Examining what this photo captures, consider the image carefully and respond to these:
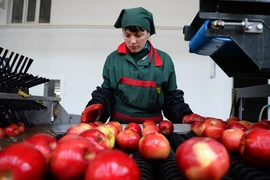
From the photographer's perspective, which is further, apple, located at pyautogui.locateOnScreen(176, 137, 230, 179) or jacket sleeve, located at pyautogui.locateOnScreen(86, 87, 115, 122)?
jacket sleeve, located at pyautogui.locateOnScreen(86, 87, 115, 122)

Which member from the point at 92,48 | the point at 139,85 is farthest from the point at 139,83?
the point at 92,48

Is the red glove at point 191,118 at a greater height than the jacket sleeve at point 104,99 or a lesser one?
lesser

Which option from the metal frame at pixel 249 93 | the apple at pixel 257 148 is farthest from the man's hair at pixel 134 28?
the apple at pixel 257 148

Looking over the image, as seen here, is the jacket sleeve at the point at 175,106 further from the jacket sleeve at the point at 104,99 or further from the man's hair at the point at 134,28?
the man's hair at the point at 134,28

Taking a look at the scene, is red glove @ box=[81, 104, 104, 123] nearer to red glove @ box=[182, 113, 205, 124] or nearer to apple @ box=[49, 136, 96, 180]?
red glove @ box=[182, 113, 205, 124]

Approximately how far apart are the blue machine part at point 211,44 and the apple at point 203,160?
16.9 inches

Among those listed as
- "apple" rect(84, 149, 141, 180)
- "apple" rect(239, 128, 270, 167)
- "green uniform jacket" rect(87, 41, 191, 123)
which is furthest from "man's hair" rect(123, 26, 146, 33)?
"apple" rect(84, 149, 141, 180)

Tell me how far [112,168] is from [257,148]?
0.42 m

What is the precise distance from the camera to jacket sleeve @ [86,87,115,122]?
1.70 meters

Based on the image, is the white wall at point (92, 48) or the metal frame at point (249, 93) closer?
the metal frame at point (249, 93)

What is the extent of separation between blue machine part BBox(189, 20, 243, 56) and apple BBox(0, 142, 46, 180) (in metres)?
0.65

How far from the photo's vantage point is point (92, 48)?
4.83 meters

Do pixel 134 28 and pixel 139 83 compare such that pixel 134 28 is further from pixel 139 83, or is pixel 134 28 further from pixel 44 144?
pixel 44 144

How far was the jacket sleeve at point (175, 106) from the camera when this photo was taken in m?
1.74
